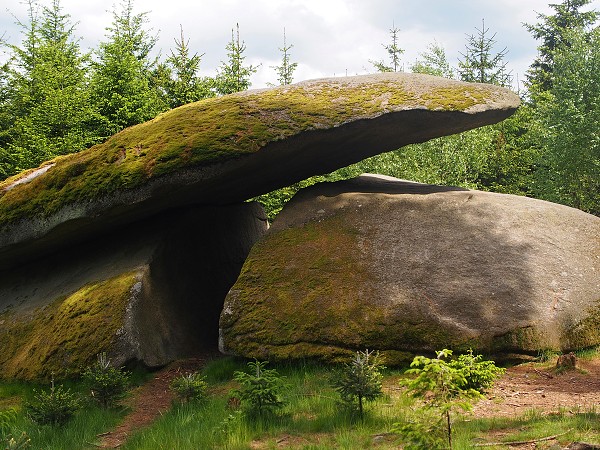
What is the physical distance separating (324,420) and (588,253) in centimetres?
480

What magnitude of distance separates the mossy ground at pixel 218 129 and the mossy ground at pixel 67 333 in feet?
4.53

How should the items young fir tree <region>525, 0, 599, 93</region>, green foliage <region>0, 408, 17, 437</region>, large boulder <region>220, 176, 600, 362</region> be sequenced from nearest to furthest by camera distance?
green foliage <region>0, 408, 17, 437</region>, large boulder <region>220, 176, 600, 362</region>, young fir tree <region>525, 0, 599, 93</region>

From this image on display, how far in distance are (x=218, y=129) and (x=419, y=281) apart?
11.2ft

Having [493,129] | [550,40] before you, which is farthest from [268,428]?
[550,40]

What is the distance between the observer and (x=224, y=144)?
7.78 m

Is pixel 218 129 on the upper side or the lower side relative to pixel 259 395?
upper

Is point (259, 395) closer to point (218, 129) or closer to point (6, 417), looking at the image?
point (6, 417)

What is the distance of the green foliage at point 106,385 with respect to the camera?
6535 millimetres

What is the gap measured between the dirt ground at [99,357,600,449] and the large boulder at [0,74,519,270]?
9.05 feet

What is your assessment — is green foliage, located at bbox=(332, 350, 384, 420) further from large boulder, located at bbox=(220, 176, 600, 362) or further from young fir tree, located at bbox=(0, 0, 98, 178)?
young fir tree, located at bbox=(0, 0, 98, 178)

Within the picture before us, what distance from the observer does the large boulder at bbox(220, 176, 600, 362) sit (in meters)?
6.98

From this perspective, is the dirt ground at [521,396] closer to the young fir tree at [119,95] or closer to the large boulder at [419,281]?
the large boulder at [419,281]

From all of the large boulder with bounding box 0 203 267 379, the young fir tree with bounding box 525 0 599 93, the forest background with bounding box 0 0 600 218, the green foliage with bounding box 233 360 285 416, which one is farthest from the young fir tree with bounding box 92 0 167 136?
the young fir tree with bounding box 525 0 599 93

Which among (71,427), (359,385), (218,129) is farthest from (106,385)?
(218,129)
